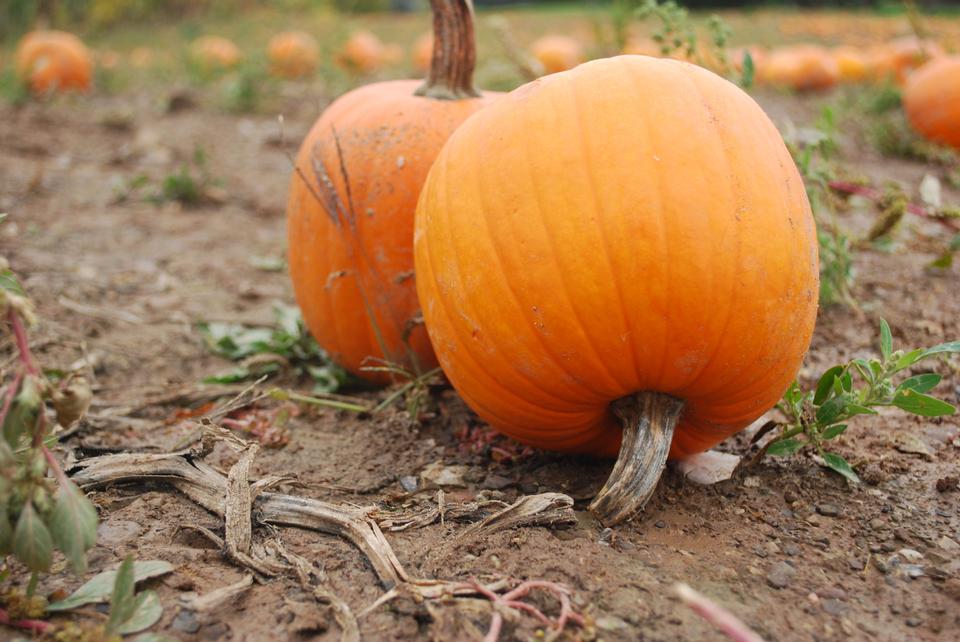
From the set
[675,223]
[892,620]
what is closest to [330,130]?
[675,223]

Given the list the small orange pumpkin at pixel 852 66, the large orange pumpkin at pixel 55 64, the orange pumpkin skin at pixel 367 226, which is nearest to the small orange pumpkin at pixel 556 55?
the small orange pumpkin at pixel 852 66

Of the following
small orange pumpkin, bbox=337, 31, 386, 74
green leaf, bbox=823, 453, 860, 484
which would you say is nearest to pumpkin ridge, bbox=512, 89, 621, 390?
green leaf, bbox=823, 453, 860, 484

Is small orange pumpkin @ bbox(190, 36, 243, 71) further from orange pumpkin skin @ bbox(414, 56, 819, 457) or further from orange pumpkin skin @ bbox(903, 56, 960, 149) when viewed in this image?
orange pumpkin skin @ bbox(414, 56, 819, 457)

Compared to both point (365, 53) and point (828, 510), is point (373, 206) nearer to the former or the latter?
point (828, 510)

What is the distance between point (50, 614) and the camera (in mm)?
1478

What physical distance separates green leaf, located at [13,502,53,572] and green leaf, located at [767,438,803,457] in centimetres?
148

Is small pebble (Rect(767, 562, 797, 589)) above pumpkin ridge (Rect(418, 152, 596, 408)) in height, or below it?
below

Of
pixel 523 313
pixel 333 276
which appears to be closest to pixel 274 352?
pixel 333 276

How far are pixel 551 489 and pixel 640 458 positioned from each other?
30 cm

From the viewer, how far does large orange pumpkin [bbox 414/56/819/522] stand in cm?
170

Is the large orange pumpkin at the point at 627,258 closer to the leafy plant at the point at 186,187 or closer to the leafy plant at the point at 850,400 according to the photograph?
the leafy plant at the point at 850,400

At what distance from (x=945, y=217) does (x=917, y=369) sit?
644mm

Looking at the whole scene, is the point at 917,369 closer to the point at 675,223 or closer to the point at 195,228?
the point at 675,223

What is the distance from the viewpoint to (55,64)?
7.71 meters
